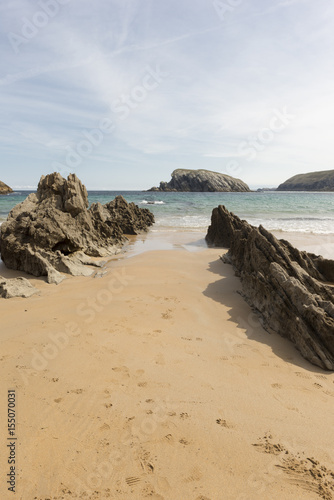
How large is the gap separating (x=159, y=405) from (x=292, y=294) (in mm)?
3855

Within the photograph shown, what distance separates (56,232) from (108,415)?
336 inches

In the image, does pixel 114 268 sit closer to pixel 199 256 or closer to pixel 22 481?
pixel 199 256

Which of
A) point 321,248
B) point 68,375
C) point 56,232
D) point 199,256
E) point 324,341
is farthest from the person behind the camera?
point 321,248

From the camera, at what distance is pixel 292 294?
603cm

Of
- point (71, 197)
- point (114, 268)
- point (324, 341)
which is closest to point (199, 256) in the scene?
point (114, 268)

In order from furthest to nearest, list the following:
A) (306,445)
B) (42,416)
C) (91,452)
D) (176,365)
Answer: (176,365)
(42,416)
(306,445)
(91,452)

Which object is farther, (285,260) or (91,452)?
(285,260)

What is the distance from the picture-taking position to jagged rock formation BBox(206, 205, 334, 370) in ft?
17.1

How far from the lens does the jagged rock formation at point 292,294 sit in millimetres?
5215

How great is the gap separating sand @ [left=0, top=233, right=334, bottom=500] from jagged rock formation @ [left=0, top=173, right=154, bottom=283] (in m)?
3.12

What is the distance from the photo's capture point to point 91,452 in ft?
9.72

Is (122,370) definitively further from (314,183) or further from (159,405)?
(314,183)

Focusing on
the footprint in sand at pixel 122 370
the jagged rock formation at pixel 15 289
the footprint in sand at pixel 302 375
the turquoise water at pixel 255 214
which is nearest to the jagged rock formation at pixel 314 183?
the turquoise water at pixel 255 214

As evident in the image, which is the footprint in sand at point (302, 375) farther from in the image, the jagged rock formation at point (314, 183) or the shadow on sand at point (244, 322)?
the jagged rock formation at point (314, 183)
